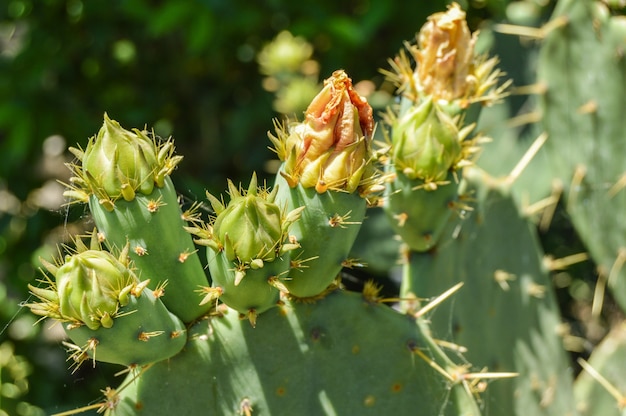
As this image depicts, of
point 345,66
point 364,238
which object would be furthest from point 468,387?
point 345,66

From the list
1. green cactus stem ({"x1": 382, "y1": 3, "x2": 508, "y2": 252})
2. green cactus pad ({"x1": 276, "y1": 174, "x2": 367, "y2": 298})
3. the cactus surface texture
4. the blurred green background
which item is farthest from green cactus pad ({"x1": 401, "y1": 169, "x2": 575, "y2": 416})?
the blurred green background

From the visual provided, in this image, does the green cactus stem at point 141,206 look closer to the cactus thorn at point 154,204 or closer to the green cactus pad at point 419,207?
the cactus thorn at point 154,204

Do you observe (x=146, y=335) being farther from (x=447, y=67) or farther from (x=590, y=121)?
(x=590, y=121)

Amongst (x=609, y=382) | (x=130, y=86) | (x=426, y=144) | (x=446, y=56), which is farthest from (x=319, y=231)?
(x=130, y=86)

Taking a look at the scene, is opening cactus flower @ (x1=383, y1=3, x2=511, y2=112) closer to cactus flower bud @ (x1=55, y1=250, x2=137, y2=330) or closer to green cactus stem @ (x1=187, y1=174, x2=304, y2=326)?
green cactus stem @ (x1=187, y1=174, x2=304, y2=326)

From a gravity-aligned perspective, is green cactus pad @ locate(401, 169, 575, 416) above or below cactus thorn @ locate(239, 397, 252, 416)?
below

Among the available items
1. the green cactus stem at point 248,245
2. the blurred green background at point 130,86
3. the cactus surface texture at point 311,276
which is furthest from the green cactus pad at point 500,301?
the blurred green background at point 130,86
